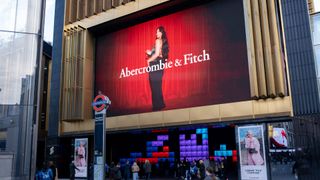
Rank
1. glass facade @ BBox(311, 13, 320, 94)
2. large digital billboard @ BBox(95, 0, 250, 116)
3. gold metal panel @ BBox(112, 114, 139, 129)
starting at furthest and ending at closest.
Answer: gold metal panel @ BBox(112, 114, 139, 129)
large digital billboard @ BBox(95, 0, 250, 116)
glass facade @ BBox(311, 13, 320, 94)

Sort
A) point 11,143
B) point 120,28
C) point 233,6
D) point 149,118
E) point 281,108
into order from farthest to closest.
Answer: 1. point 120,28
2. point 149,118
3. point 233,6
4. point 281,108
5. point 11,143

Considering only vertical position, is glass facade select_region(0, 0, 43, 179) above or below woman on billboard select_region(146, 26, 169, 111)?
below

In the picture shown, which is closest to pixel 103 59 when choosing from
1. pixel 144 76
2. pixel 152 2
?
pixel 144 76

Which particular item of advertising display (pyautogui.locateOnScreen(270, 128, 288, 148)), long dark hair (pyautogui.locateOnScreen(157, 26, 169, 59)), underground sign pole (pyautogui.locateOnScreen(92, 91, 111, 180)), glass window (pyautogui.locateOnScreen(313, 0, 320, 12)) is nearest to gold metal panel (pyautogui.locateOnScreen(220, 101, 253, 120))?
advertising display (pyautogui.locateOnScreen(270, 128, 288, 148))

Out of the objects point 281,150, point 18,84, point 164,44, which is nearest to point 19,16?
point 18,84

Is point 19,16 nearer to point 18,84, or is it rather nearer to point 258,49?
point 18,84

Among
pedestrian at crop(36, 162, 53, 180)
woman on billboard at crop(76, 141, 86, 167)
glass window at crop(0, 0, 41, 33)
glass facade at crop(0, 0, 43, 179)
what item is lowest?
pedestrian at crop(36, 162, 53, 180)

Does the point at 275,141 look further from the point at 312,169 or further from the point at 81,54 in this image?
the point at 81,54

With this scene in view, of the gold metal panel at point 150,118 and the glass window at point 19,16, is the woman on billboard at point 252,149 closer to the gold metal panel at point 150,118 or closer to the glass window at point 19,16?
the gold metal panel at point 150,118

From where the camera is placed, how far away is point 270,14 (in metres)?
22.0

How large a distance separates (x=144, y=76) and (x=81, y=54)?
6253 mm

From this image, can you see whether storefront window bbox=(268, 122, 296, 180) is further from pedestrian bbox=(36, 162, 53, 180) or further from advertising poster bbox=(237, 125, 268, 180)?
pedestrian bbox=(36, 162, 53, 180)

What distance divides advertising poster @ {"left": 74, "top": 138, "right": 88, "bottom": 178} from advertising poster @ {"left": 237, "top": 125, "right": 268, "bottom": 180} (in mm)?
12937

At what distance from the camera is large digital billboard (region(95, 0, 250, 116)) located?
78.5ft
